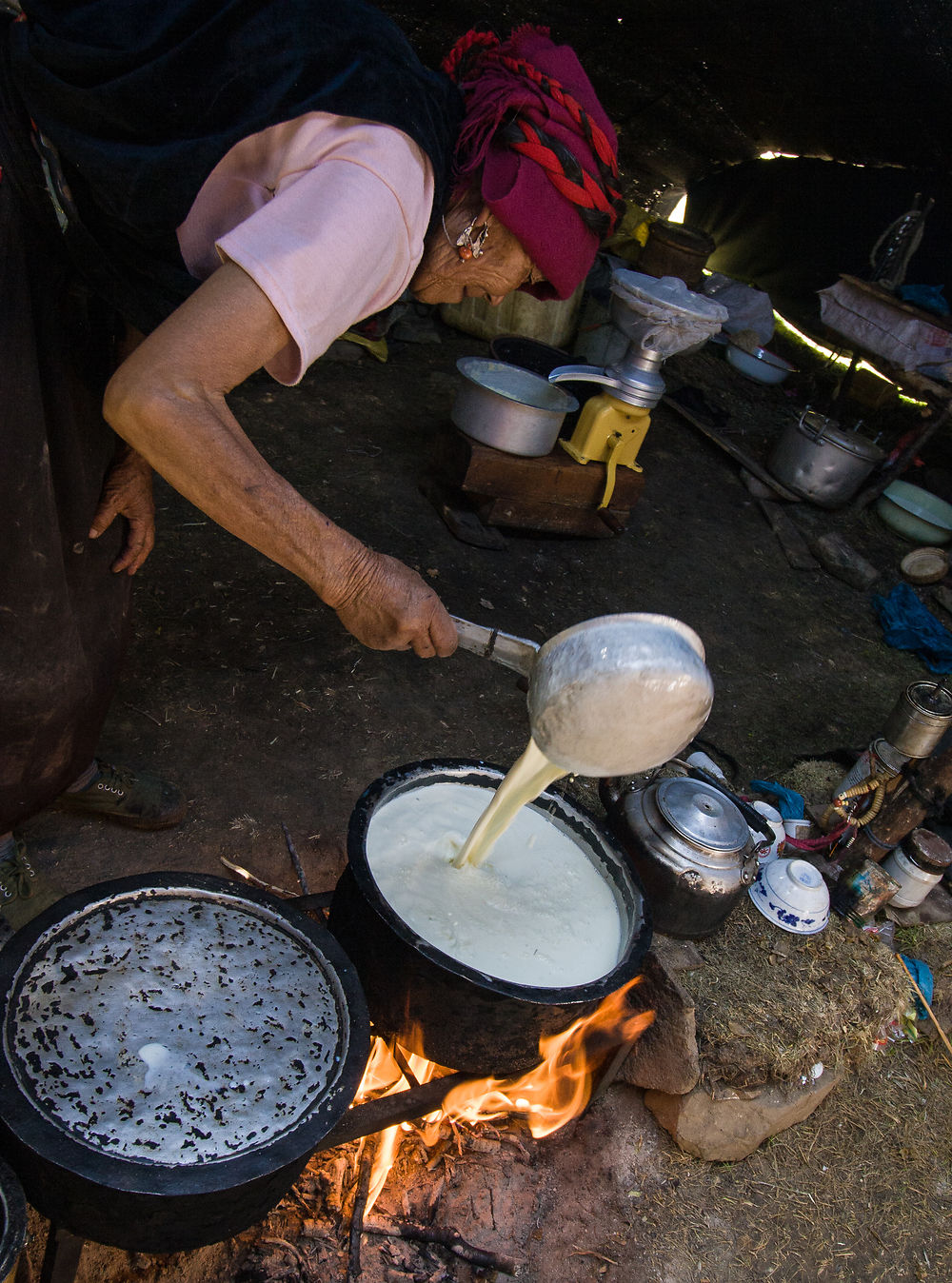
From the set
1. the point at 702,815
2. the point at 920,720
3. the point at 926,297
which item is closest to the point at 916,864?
the point at 920,720

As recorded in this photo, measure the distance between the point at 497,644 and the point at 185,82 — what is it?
1317 millimetres

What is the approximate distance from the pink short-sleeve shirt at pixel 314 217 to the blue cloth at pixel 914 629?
16.9 feet

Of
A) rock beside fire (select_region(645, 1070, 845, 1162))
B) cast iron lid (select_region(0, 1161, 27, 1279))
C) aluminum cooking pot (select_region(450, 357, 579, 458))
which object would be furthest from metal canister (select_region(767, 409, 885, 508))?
cast iron lid (select_region(0, 1161, 27, 1279))

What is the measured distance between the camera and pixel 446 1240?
2.14m

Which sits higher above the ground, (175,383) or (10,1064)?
(175,383)

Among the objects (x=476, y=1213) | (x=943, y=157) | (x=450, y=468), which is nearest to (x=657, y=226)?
(x=943, y=157)

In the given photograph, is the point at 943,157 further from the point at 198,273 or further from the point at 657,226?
the point at 198,273

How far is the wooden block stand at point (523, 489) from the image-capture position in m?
4.95

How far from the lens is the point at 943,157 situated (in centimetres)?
712

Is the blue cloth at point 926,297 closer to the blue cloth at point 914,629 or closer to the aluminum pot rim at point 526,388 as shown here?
the blue cloth at point 914,629

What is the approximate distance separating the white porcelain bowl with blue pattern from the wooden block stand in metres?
2.73

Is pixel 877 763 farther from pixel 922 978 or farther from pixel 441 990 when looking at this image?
pixel 441 990

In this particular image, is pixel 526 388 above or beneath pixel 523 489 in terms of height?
above

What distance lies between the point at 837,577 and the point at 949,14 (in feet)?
11.5
